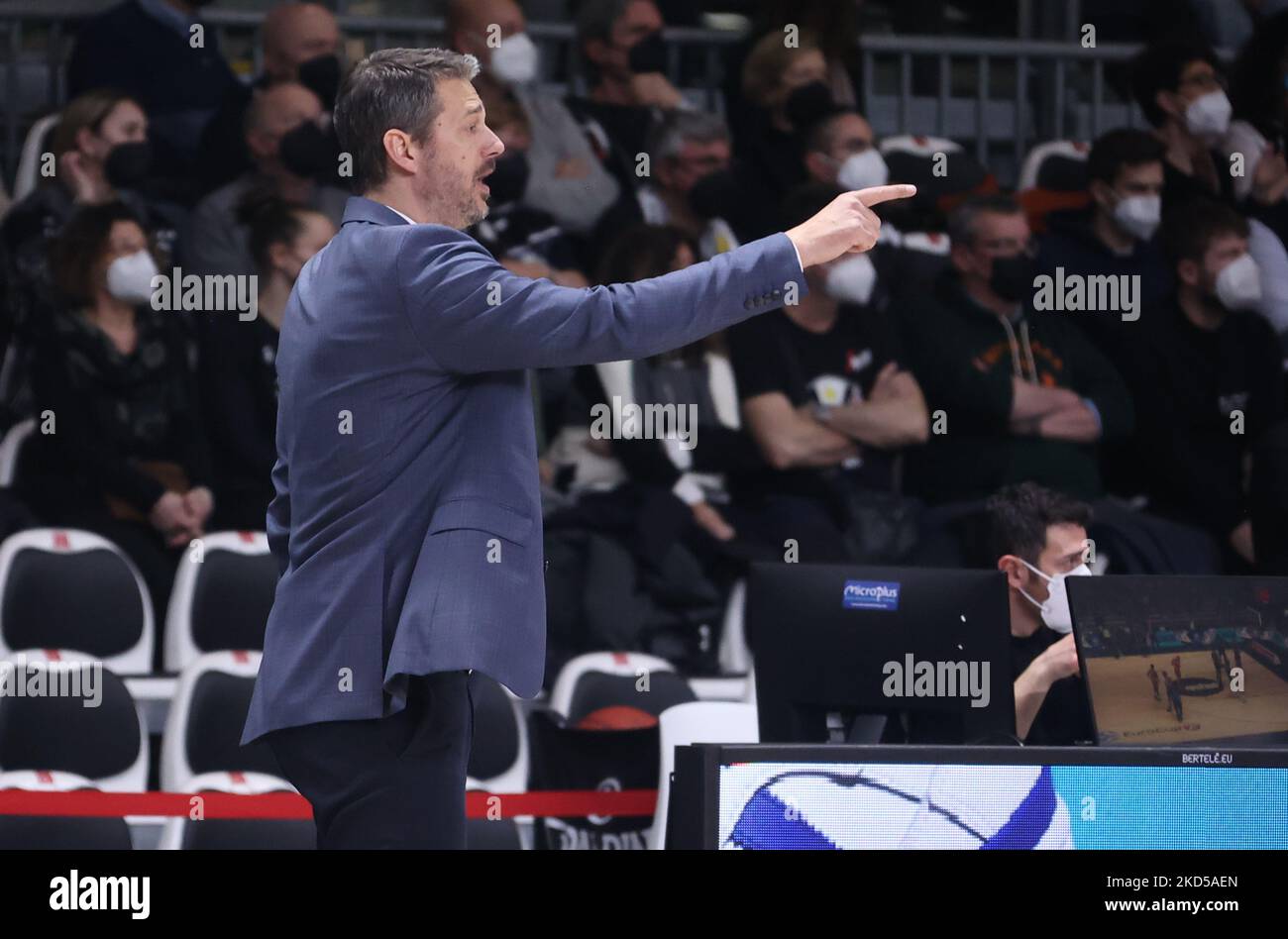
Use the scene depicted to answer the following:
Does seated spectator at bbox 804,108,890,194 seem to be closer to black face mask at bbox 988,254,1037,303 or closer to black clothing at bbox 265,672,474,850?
black face mask at bbox 988,254,1037,303

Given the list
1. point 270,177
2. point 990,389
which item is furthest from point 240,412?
point 990,389

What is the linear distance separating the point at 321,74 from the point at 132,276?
3.42 feet

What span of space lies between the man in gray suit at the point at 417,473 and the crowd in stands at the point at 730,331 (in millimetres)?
2780

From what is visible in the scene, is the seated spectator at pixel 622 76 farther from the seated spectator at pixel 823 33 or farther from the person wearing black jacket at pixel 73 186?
the person wearing black jacket at pixel 73 186

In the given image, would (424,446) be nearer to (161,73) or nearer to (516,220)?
(516,220)

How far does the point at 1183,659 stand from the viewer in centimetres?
307

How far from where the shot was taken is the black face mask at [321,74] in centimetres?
603

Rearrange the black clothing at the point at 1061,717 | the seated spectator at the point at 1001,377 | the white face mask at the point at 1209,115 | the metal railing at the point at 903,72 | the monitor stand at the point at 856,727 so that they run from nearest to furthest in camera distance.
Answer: the monitor stand at the point at 856,727 → the black clothing at the point at 1061,717 → the seated spectator at the point at 1001,377 → the metal railing at the point at 903,72 → the white face mask at the point at 1209,115

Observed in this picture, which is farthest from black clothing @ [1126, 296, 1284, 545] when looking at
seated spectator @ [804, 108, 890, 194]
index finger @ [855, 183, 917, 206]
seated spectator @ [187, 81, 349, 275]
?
index finger @ [855, 183, 917, 206]

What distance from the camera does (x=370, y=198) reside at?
2662 mm

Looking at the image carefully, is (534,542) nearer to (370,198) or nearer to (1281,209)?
(370,198)
